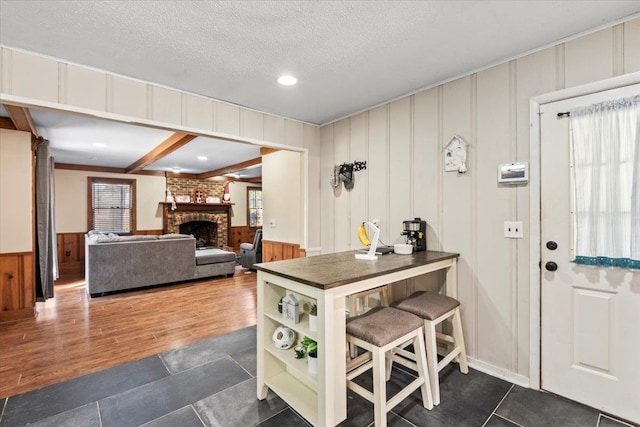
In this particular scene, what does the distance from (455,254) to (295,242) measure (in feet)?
6.85

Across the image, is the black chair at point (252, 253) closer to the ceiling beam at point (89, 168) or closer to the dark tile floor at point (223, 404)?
the ceiling beam at point (89, 168)

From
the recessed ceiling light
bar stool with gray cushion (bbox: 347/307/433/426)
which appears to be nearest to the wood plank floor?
bar stool with gray cushion (bbox: 347/307/433/426)

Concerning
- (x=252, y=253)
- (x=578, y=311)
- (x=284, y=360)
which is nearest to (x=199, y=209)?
(x=252, y=253)

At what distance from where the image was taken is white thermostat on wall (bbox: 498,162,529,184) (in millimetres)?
2088

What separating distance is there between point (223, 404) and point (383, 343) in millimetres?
1154

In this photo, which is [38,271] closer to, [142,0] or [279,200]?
[279,200]

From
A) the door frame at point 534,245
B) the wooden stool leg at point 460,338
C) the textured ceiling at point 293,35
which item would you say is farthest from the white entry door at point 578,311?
the textured ceiling at point 293,35

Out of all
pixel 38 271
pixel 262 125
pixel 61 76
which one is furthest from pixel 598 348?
pixel 38 271

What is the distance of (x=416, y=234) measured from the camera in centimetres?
262

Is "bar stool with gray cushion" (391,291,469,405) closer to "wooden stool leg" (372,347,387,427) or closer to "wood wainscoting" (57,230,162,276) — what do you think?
"wooden stool leg" (372,347,387,427)

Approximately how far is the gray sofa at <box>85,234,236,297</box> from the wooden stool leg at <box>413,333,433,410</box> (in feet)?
14.5

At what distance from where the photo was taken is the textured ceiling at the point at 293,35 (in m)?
1.60

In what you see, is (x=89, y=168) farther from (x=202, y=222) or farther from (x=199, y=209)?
(x=202, y=222)

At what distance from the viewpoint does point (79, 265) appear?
22.2 ft
